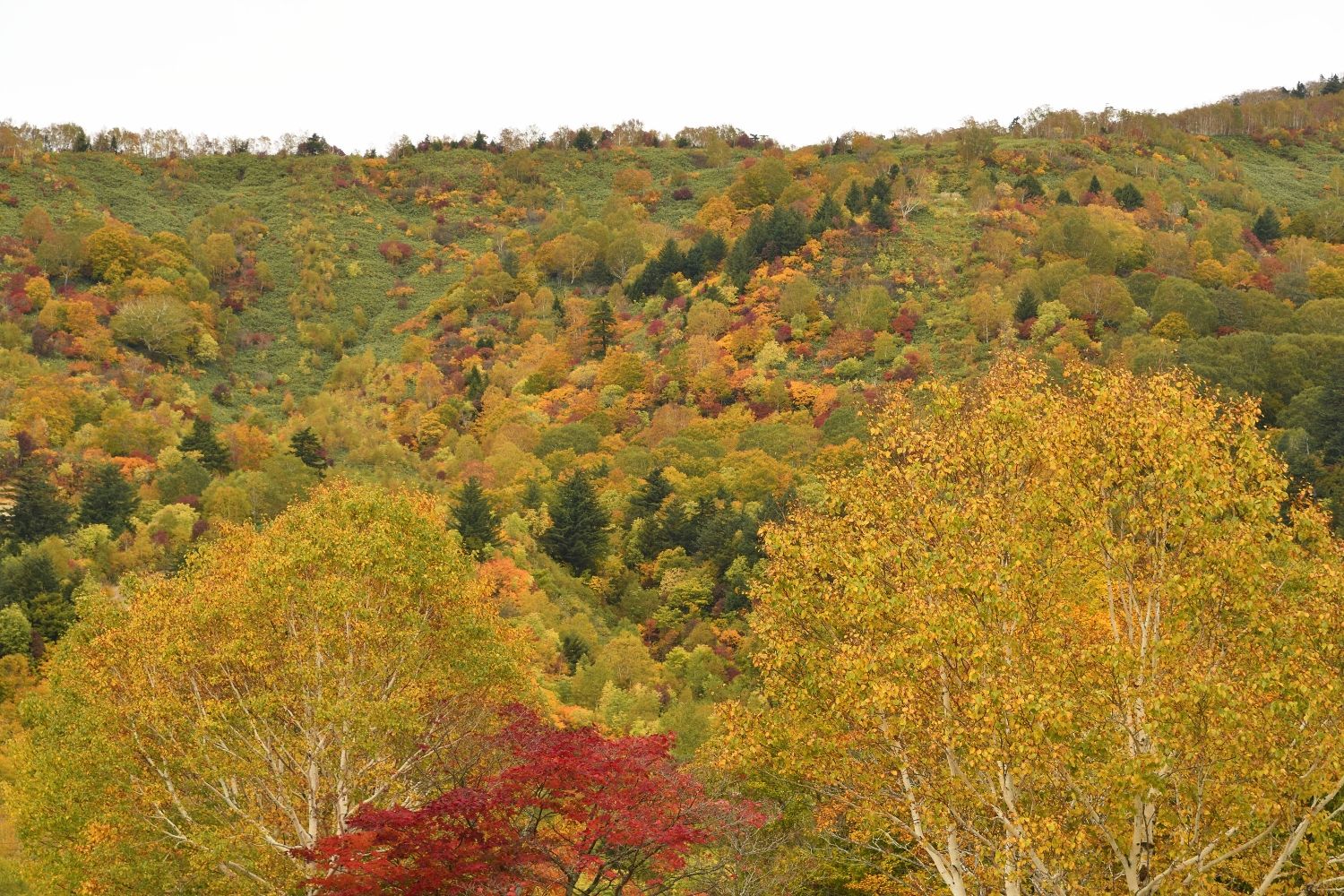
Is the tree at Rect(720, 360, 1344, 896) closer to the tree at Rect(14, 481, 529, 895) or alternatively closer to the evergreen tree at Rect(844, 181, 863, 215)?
the tree at Rect(14, 481, 529, 895)

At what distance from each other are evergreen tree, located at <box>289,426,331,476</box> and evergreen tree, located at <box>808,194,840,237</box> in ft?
199

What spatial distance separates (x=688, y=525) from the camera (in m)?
75.6

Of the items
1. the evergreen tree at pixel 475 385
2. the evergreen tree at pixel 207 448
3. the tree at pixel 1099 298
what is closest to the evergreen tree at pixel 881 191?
the tree at pixel 1099 298

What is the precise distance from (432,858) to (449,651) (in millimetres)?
9157

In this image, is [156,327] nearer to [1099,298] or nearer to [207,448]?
[207,448]

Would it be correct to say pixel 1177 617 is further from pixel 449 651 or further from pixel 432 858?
pixel 449 651

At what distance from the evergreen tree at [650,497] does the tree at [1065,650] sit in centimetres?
5715

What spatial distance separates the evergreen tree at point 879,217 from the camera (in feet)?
391

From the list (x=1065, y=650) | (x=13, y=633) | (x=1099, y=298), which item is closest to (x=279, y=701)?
(x=1065, y=650)

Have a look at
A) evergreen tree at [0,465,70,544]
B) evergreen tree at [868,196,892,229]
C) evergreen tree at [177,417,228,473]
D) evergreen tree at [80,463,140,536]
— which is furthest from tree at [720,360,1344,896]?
evergreen tree at [868,196,892,229]

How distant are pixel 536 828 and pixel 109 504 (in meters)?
50.3

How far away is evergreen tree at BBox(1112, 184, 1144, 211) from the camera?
4909 inches

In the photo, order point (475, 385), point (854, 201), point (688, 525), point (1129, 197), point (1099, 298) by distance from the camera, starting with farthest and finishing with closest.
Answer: point (1129, 197)
point (854, 201)
point (475, 385)
point (1099, 298)
point (688, 525)

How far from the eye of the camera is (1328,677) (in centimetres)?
1614
